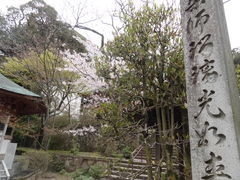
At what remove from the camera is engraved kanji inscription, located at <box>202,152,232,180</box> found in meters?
1.04

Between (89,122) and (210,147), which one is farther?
(89,122)

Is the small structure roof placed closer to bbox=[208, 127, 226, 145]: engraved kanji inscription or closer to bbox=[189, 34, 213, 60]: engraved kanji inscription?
bbox=[189, 34, 213, 60]: engraved kanji inscription

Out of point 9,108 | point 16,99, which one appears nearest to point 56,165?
point 9,108

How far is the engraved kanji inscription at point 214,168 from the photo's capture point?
1.04m

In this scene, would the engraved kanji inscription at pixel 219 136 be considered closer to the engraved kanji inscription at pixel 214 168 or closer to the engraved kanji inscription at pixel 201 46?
the engraved kanji inscription at pixel 214 168

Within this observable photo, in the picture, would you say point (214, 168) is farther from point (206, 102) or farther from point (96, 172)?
point (96, 172)

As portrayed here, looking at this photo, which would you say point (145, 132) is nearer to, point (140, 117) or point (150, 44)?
point (140, 117)

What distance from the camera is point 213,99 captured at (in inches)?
46.9

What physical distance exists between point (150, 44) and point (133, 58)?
31cm

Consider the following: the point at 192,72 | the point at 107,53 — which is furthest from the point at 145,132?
the point at 107,53

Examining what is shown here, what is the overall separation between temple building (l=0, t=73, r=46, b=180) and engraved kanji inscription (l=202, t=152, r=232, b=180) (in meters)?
5.71

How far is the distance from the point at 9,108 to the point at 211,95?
271 inches

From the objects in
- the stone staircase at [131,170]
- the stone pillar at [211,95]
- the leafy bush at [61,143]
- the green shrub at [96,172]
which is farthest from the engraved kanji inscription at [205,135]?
the leafy bush at [61,143]

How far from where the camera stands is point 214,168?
3.56ft
